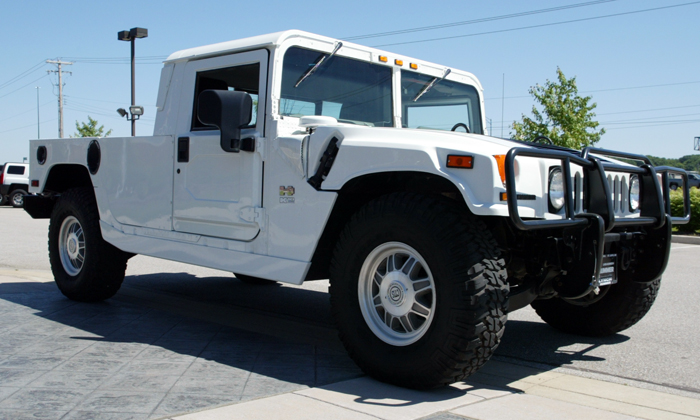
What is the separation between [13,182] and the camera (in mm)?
28875

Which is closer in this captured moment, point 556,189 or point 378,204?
point 556,189

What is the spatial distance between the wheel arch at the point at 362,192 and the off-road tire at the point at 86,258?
2.60 meters

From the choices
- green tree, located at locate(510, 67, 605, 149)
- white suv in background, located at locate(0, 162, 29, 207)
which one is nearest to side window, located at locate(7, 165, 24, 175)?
white suv in background, located at locate(0, 162, 29, 207)

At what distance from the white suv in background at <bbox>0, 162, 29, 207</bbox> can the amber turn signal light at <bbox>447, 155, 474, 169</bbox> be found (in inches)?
1152

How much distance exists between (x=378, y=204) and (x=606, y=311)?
2.17 meters

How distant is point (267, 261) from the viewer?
4488 millimetres

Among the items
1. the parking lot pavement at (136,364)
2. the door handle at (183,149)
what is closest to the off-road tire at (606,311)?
the parking lot pavement at (136,364)

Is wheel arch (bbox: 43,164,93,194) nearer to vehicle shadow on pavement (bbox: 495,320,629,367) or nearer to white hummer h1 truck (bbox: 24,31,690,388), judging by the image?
white hummer h1 truck (bbox: 24,31,690,388)

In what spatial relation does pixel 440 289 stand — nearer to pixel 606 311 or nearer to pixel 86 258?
pixel 606 311

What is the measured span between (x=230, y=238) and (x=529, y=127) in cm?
2721

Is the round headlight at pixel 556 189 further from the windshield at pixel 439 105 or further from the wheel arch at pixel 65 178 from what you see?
the wheel arch at pixel 65 178

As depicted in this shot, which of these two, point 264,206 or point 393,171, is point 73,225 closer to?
point 264,206

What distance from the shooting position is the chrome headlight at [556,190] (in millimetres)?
3619

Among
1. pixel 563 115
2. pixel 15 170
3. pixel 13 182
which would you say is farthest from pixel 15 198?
pixel 563 115
